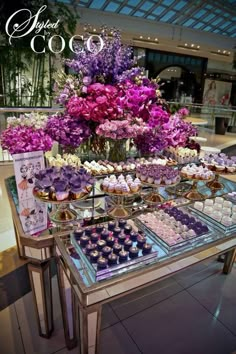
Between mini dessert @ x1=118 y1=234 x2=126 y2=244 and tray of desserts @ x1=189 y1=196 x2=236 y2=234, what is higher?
mini dessert @ x1=118 y1=234 x2=126 y2=244

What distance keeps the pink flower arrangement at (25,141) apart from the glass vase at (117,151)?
49cm

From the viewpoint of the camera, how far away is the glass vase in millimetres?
1888

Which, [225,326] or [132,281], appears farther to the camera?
[225,326]

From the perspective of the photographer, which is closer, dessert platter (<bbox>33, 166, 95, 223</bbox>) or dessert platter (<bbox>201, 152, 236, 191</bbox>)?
dessert platter (<bbox>33, 166, 95, 223</bbox>)

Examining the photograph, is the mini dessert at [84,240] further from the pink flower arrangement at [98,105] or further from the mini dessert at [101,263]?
the pink flower arrangement at [98,105]

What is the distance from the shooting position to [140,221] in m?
1.40

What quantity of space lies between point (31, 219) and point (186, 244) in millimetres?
813

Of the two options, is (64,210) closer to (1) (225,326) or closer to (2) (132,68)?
(2) (132,68)

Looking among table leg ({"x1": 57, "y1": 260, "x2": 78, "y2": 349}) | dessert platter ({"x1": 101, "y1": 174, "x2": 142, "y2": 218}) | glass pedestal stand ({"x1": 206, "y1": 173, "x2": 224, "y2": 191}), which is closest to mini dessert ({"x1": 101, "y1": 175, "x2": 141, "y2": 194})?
dessert platter ({"x1": 101, "y1": 174, "x2": 142, "y2": 218})

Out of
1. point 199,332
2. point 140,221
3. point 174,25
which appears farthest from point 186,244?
point 174,25

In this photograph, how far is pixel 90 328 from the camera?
41.2 inches

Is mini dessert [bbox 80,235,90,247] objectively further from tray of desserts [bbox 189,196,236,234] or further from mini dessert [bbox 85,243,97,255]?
tray of desserts [bbox 189,196,236,234]

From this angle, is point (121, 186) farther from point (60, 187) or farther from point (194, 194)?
point (194, 194)

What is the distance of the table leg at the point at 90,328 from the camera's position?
1001mm
